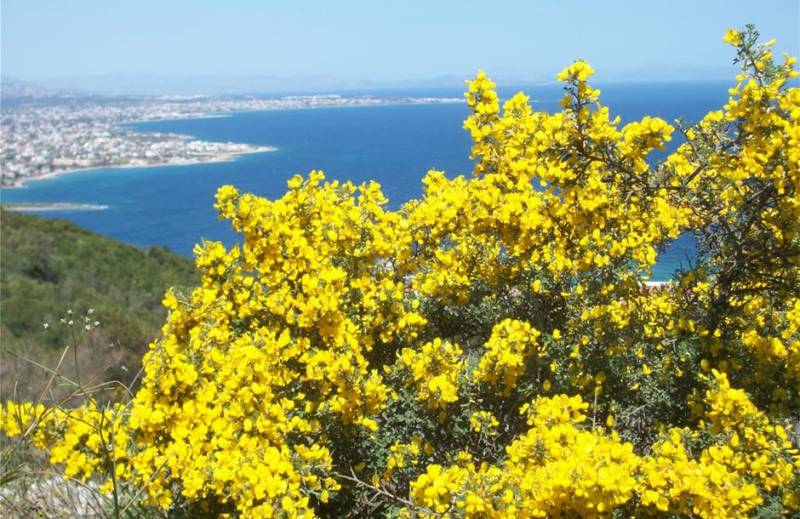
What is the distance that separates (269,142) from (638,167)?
105732 millimetres

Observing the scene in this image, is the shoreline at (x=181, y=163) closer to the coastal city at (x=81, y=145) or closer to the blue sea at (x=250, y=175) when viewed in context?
the coastal city at (x=81, y=145)

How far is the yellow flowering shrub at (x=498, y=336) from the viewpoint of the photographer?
2.86 meters

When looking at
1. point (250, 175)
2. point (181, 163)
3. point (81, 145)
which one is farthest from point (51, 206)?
point (81, 145)

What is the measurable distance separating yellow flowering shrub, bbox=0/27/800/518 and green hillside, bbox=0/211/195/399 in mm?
6891

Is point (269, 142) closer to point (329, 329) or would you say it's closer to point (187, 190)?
point (187, 190)

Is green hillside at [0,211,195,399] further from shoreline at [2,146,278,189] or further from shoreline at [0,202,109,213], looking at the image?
shoreline at [2,146,278,189]

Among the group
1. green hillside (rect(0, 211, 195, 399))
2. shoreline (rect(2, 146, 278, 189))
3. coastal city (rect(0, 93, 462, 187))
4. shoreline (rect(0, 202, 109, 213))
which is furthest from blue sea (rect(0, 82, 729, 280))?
green hillside (rect(0, 211, 195, 399))

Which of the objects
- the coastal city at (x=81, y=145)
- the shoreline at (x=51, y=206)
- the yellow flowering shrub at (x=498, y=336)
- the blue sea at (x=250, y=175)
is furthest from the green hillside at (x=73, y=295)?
the coastal city at (x=81, y=145)

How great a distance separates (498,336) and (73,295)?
18.5 m

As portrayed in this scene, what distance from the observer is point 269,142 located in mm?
105438

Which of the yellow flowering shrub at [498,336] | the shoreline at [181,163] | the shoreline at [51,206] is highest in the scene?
the yellow flowering shrub at [498,336]

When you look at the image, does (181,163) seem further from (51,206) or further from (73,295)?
(73,295)

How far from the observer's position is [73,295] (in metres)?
19.1

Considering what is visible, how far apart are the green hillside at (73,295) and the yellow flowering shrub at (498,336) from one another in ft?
22.6
